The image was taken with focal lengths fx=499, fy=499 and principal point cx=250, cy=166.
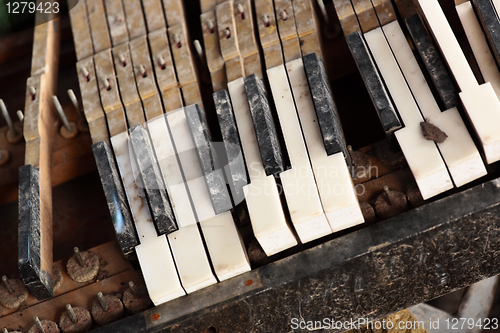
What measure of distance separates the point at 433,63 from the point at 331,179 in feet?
2.12

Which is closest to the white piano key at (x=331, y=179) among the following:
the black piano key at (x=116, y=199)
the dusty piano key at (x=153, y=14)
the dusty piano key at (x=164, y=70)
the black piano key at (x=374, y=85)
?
the black piano key at (x=374, y=85)

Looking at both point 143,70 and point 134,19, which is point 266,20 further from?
point 134,19

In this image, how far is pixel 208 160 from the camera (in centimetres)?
220

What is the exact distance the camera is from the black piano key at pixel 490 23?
6.54 feet

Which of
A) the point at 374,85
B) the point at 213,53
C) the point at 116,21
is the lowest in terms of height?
the point at 374,85

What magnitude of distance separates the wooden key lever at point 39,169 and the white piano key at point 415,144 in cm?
163

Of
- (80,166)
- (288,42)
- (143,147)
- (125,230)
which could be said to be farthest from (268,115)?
(80,166)

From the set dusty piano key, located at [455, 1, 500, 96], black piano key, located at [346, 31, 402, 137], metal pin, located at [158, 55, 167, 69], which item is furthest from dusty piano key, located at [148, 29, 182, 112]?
dusty piano key, located at [455, 1, 500, 96]

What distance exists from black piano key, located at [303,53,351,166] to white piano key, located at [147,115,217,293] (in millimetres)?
665

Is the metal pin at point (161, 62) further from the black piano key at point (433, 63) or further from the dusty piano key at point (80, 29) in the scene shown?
the black piano key at point (433, 63)

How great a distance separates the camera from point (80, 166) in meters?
2.68

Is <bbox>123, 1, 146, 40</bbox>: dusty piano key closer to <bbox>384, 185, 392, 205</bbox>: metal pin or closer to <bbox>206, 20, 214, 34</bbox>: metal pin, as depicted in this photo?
<bbox>206, 20, 214, 34</bbox>: metal pin

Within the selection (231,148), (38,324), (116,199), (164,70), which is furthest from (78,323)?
(164,70)

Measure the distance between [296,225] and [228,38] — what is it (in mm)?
1025
